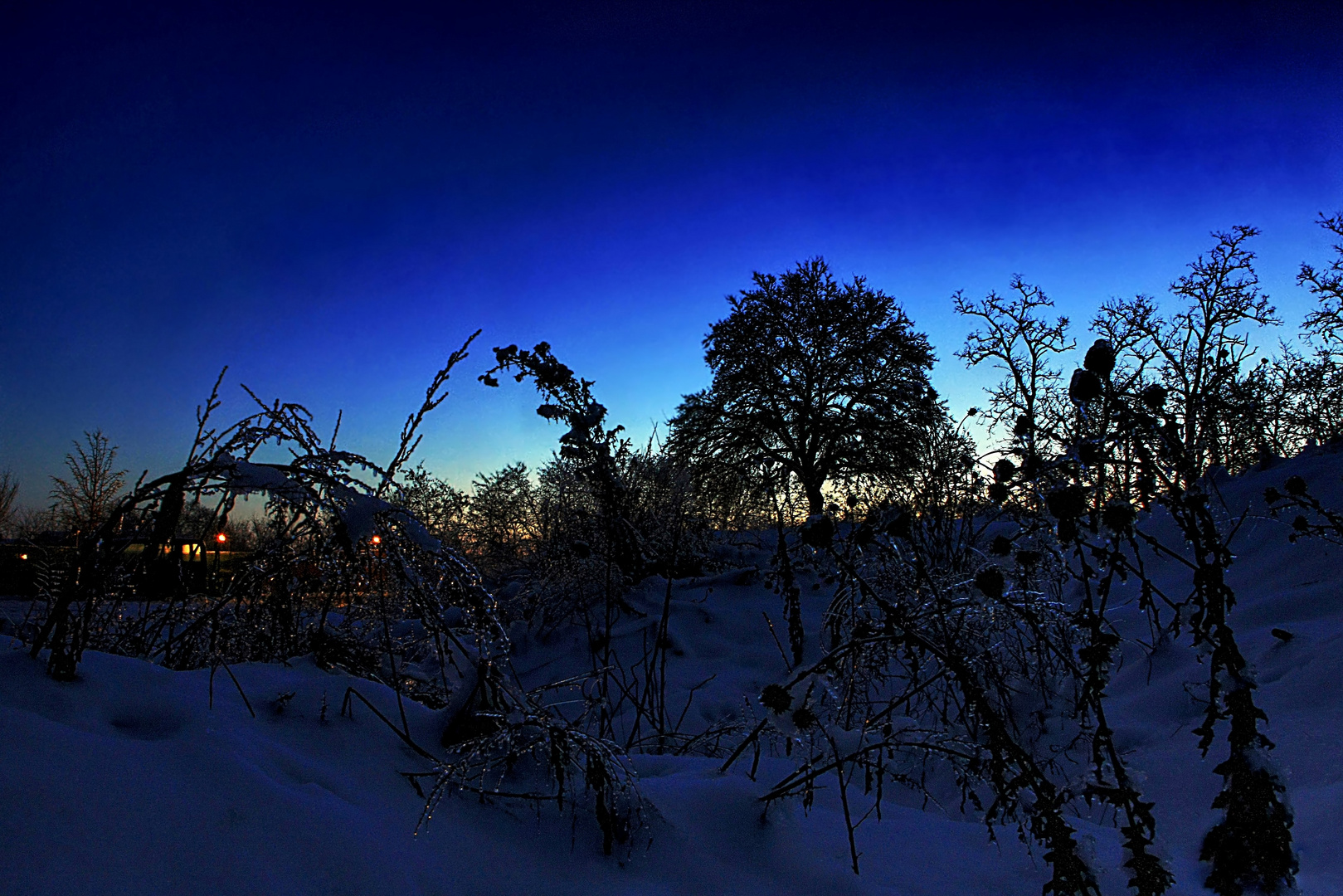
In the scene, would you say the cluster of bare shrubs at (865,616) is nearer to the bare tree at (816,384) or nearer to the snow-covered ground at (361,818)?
the snow-covered ground at (361,818)

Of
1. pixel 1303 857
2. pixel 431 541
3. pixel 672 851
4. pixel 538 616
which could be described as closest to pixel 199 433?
pixel 431 541

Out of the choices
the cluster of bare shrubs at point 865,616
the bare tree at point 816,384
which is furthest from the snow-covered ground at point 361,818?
the bare tree at point 816,384

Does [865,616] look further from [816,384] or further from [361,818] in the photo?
[816,384]

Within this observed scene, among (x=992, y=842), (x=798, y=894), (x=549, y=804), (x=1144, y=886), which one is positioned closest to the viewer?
(x=1144, y=886)

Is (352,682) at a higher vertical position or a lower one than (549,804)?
higher

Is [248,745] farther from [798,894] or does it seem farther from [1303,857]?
[1303,857]

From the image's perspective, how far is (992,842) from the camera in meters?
1.57

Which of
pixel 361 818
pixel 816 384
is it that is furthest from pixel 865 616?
pixel 816 384

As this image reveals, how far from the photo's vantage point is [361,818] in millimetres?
1207

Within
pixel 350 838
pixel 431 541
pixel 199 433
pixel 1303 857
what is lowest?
pixel 1303 857

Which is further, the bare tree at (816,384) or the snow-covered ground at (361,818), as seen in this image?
the bare tree at (816,384)

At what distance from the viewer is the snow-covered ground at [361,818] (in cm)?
98

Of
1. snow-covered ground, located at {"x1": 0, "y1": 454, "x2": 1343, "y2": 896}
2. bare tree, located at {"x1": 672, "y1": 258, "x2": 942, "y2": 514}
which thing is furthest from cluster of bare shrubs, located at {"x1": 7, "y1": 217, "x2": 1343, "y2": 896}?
bare tree, located at {"x1": 672, "y1": 258, "x2": 942, "y2": 514}

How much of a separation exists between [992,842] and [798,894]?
23.8 inches
